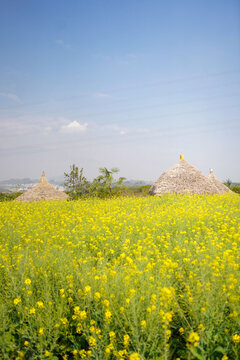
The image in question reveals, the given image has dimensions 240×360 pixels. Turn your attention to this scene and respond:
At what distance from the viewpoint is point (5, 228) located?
254 inches

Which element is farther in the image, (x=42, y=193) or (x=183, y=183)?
(x=42, y=193)

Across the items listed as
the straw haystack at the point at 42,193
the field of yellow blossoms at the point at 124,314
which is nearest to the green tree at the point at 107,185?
the straw haystack at the point at 42,193

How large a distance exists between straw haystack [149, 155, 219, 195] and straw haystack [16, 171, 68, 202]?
526 centimetres

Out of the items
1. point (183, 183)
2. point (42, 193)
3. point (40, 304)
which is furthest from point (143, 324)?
point (42, 193)

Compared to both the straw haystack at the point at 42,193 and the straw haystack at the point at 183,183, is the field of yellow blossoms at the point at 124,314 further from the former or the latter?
the straw haystack at the point at 42,193

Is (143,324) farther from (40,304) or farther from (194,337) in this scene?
(40,304)

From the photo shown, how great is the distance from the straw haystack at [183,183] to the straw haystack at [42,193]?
5.26 m

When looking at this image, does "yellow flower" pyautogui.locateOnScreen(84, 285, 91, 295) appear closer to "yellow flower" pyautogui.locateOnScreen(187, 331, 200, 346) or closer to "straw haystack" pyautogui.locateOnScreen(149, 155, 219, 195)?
"yellow flower" pyautogui.locateOnScreen(187, 331, 200, 346)

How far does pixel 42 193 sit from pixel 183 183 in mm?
7522

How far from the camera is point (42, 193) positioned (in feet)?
48.5

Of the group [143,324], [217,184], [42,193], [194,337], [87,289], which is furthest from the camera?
[42,193]

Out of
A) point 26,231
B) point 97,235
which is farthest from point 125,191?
point 97,235

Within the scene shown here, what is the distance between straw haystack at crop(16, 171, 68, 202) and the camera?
47.6ft

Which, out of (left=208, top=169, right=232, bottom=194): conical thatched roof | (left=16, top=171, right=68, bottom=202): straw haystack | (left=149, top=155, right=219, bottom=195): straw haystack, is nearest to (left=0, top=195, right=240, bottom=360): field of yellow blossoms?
(left=149, top=155, right=219, bottom=195): straw haystack
